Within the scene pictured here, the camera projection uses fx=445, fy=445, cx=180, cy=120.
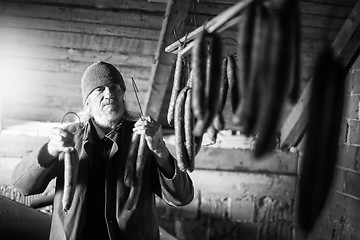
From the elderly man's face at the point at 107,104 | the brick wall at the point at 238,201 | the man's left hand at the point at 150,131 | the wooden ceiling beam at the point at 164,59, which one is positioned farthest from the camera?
the brick wall at the point at 238,201

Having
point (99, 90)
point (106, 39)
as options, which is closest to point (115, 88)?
point (99, 90)

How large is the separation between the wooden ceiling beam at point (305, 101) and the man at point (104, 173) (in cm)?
187

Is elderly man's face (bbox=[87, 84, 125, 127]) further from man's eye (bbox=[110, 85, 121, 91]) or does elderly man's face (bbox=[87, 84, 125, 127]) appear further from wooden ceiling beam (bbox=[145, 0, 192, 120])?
wooden ceiling beam (bbox=[145, 0, 192, 120])

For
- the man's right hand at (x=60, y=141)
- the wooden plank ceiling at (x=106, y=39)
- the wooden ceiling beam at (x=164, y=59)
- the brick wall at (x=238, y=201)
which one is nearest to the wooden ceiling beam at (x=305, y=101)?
the wooden plank ceiling at (x=106, y=39)

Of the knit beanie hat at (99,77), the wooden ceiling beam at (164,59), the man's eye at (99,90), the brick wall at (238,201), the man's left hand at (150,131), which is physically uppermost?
the wooden ceiling beam at (164,59)

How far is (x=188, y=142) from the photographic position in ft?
6.98

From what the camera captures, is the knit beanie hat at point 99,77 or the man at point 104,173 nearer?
the man at point 104,173

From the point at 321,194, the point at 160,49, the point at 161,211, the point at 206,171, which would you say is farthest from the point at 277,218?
the point at 321,194

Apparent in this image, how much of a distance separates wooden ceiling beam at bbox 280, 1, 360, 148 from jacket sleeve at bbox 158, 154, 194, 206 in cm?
Result: 184

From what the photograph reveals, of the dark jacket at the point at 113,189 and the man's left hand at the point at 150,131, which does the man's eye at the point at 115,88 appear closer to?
the dark jacket at the point at 113,189

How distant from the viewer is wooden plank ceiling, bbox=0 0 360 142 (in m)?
3.42

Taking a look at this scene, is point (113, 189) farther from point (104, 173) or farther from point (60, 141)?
point (60, 141)

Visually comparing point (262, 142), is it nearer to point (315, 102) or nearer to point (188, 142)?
point (315, 102)

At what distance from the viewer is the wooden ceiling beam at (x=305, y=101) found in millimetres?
3420
